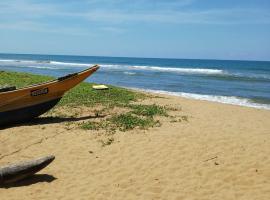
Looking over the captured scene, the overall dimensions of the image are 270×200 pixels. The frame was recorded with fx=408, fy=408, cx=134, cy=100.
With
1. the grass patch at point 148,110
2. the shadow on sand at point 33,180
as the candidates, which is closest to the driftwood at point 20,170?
the shadow on sand at point 33,180

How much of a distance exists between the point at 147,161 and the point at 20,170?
8.41ft

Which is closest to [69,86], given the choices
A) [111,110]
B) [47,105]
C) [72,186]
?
[47,105]

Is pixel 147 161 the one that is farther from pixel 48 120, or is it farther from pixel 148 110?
pixel 148 110

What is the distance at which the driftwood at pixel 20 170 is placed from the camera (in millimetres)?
7207

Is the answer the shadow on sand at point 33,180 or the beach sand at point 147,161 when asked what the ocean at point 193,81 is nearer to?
the beach sand at point 147,161

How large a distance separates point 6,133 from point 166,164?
460 cm

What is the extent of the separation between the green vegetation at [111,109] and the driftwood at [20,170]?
10.8ft

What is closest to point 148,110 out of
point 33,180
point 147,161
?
point 147,161

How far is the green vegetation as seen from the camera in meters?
11.1

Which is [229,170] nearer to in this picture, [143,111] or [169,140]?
[169,140]

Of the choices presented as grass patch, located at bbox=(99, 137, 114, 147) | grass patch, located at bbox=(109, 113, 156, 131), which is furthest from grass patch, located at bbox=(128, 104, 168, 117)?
grass patch, located at bbox=(99, 137, 114, 147)

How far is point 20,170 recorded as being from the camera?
730cm

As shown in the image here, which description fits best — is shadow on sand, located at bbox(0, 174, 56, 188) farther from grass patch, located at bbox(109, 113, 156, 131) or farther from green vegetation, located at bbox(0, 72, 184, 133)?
grass patch, located at bbox(109, 113, 156, 131)

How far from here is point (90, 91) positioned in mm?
17828
